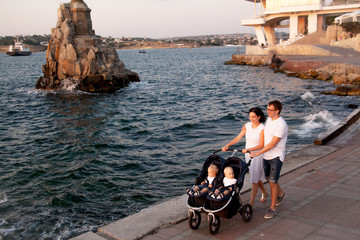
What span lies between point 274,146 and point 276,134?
0.21m

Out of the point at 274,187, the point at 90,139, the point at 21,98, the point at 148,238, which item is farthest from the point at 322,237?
the point at 21,98

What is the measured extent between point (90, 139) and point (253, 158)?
36.8ft

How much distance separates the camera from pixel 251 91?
31.3 metres

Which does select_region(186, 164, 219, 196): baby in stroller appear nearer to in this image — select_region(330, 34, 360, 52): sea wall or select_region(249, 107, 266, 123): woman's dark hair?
select_region(249, 107, 266, 123): woman's dark hair

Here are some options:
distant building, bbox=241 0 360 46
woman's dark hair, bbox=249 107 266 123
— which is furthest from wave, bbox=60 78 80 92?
distant building, bbox=241 0 360 46

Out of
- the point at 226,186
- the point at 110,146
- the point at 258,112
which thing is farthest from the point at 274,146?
the point at 110,146

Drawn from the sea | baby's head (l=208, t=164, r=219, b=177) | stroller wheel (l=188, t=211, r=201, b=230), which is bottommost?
the sea

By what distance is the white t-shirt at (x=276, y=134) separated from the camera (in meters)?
5.64

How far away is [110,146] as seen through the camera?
1447 cm

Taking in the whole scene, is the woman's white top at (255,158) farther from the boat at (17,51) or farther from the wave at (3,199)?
the boat at (17,51)

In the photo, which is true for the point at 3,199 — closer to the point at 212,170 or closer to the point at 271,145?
the point at 212,170

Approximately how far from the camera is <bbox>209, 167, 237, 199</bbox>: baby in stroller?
531 centimetres

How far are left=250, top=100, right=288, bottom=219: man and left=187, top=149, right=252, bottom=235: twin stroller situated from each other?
13.6 inches

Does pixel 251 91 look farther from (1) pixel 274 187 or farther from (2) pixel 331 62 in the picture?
(1) pixel 274 187
